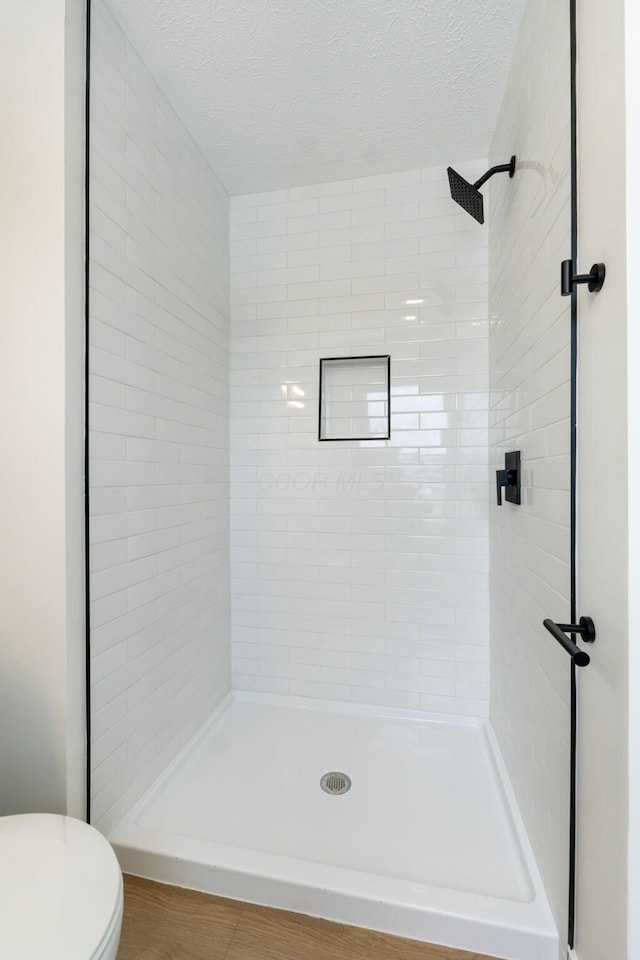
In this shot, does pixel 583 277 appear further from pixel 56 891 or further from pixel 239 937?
pixel 239 937

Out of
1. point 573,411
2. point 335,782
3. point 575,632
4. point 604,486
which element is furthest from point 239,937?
point 573,411

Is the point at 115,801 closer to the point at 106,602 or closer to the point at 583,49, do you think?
the point at 106,602

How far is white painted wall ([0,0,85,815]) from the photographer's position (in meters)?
1.16

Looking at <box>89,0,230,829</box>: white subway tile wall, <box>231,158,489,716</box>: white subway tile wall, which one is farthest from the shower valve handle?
<box>89,0,230,829</box>: white subway tile wall

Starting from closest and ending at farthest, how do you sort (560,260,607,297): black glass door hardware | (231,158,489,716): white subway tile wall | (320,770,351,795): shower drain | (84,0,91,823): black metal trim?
1. (560,260,607,297): black glass door hardware
2. (84,0,91,823): black metal trim
3. (320,770,351,795): shower drain
4. (231,158,489,716): white subway tile wall

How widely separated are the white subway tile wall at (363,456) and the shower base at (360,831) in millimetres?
303

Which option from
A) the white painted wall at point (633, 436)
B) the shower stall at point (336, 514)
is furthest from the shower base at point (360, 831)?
the white painted wall at point (633, 436)

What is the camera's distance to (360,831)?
140 cm

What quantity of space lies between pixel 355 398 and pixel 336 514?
0.60m

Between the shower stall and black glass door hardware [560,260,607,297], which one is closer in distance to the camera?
black glass door hardware [560,260,607,297]

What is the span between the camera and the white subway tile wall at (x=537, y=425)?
101cm

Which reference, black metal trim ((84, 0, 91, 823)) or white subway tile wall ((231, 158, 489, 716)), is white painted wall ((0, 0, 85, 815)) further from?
white subway tile wall ((231, 158, 489, 716))

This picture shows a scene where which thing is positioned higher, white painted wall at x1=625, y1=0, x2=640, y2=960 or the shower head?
the shower head

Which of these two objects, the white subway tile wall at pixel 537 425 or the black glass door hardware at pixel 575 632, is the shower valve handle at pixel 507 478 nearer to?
the white subway tile wall at pixel 537 425
